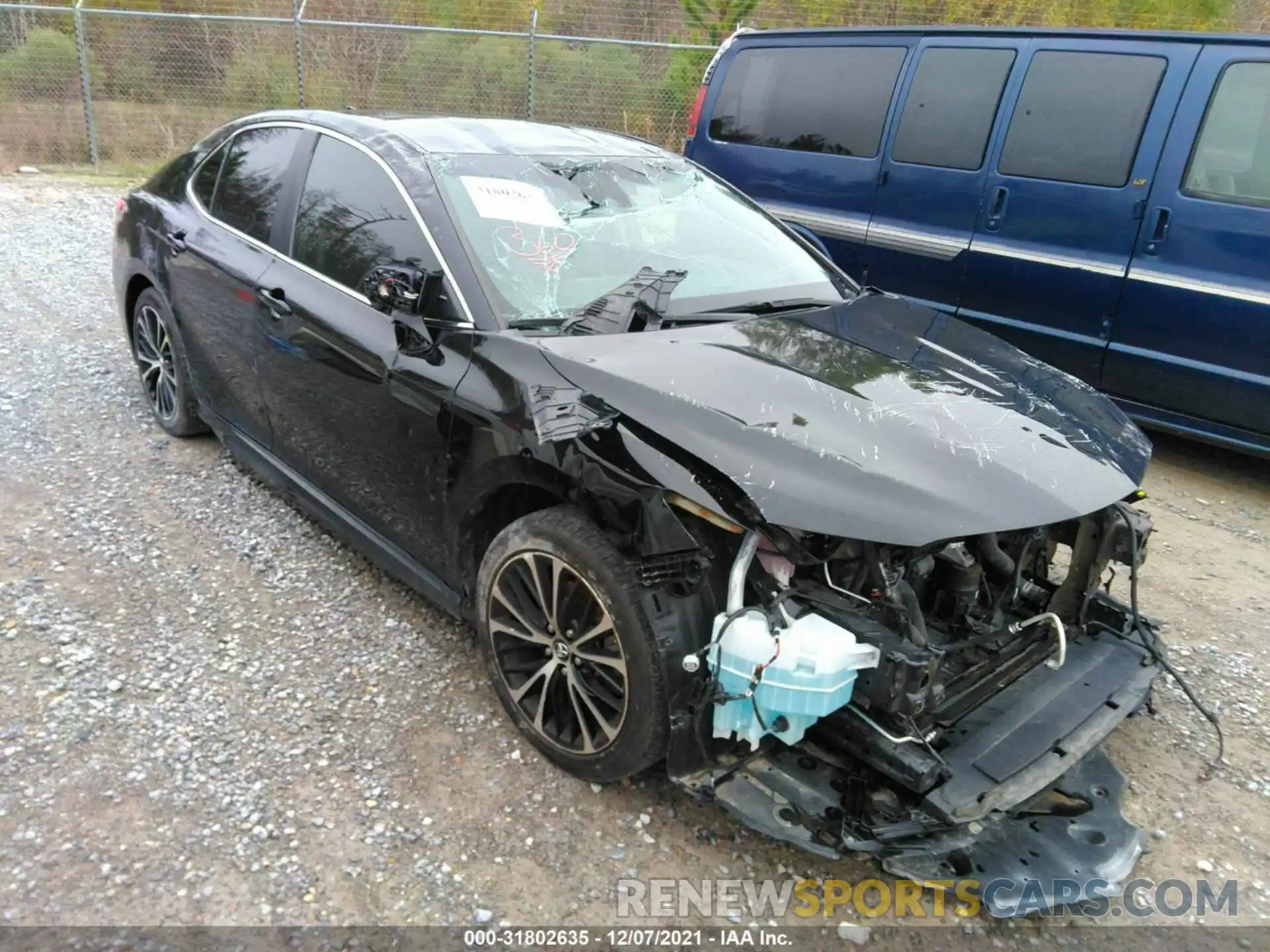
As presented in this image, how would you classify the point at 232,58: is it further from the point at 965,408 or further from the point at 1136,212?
the point at 965,408

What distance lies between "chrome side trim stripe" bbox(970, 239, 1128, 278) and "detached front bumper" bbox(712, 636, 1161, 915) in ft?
10.3

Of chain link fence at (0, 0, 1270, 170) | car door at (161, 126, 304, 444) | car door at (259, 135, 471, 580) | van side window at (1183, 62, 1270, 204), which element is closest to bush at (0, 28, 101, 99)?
chain link fence at (0, 0, 1270, 170)

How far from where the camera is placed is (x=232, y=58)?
13500mm

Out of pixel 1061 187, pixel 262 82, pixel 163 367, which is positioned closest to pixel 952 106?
pixel 1061 187

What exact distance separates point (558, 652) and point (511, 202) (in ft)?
4.91

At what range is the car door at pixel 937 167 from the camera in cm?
551

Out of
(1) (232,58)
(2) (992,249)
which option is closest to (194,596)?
(2) (992,249)

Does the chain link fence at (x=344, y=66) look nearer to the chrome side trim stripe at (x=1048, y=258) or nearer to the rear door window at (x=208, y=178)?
the chrome side trim stripe at (x=1048, y=258)

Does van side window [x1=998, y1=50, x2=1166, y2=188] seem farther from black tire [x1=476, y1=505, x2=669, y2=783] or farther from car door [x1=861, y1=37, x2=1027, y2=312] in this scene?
black tire [x1=476, y1=505, x2=669, y2=783]

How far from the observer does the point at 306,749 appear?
277cm

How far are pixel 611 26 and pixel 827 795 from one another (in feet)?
48.6

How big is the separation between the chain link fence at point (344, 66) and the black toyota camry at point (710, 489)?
391 inches

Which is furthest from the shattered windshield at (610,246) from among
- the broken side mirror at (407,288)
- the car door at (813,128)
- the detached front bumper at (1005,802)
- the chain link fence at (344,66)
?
the chain link fence at (344,66)

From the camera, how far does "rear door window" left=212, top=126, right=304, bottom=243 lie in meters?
3.73
